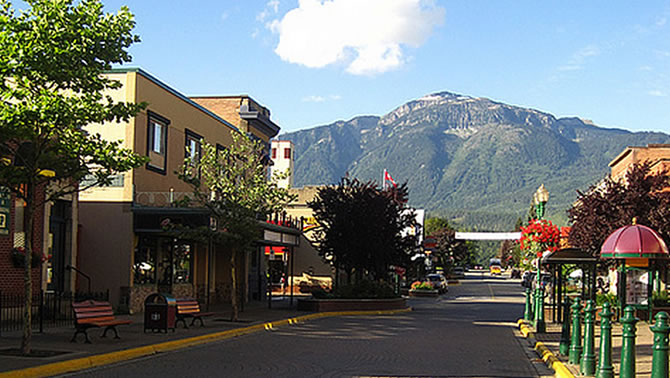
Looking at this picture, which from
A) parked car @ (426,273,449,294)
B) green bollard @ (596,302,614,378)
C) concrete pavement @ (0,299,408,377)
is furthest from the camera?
parked car @ (426,273,449,294)

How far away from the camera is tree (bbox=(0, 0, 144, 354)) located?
14.7 meters

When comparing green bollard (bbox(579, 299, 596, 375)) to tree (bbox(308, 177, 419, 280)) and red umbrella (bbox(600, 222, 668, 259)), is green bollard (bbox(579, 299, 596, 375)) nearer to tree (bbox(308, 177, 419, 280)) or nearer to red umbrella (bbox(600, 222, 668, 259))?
red umbrella (bbox(600, 222, 668, 259))

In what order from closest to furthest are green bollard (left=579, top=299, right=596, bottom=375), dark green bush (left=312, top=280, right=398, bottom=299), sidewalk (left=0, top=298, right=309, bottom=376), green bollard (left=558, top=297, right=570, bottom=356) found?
green bollard (left=579, top=299, right=596, bottom=375) < sidewalk (left=0, top=298, right=309, bottom=376) < green bollard (left=558, top=297, right=570, bottom=356) < dark green bush (left=312, top=280, right=398, bottom=299)

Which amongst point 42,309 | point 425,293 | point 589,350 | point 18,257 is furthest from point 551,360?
point 425,293

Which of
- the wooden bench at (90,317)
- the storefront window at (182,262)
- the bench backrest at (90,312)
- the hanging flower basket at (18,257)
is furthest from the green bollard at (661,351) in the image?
the storefront window at (182,262)

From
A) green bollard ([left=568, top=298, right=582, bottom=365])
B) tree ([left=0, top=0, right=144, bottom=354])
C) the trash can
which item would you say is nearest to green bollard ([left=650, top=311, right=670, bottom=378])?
green bollard ([left=568, top=298, right=582, bottom=365])

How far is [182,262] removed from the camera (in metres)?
32.8

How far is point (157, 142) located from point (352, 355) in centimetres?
1542

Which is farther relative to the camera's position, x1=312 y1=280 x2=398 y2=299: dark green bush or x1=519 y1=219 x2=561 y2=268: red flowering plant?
x1=312 y1=280 x2=398 y2=299: dark green bush

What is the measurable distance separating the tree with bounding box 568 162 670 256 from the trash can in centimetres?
1691

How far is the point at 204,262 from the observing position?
3541cm

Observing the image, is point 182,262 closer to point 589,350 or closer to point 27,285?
point 27,285

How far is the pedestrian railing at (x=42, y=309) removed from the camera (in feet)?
67.2

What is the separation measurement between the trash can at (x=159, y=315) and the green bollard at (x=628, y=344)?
12966mm
